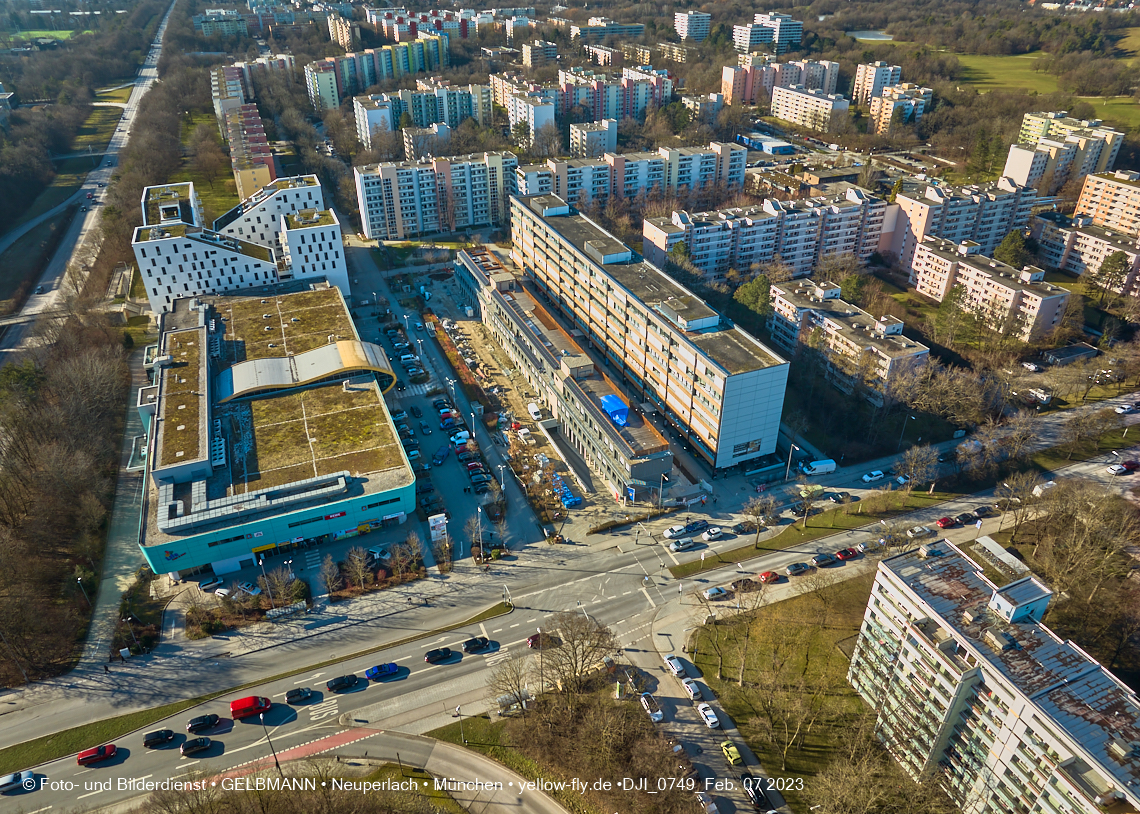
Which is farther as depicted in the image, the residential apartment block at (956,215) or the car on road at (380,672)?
the residential apartment block at (956,215)

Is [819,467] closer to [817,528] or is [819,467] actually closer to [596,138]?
[817,528]

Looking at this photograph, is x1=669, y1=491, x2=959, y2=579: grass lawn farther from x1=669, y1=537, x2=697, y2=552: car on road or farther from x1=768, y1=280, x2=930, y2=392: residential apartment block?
x1=768, y1=280, x2=930, y2=392: residential apartment block

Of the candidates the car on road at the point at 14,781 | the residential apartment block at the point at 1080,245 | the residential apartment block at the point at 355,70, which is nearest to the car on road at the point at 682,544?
the car on road at the point at 14,781

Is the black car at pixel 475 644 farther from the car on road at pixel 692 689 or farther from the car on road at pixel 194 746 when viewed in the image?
the car on road at pixel 194 746

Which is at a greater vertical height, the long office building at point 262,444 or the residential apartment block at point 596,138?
the residential apartment block at point 596,138

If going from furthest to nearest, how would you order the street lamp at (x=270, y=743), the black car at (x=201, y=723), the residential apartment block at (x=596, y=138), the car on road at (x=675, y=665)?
the residential apartment block at (x=596, y=138) < the car on road at (x=675, y=665) < the black car at (x=201, y=723) < the street lamp at (x=270, y=743)

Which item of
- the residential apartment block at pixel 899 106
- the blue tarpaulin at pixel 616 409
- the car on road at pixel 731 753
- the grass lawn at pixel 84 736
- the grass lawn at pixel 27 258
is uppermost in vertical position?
the residential apartment block at pixel 899 106
